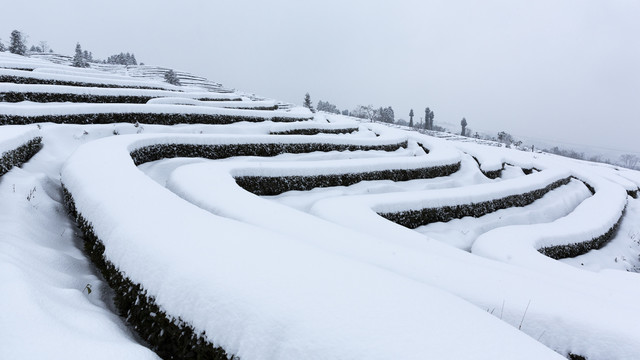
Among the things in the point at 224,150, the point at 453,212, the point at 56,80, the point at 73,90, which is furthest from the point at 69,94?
the point at 453,212

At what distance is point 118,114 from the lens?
13742mm

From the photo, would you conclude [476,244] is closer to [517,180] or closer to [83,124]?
[517,180]

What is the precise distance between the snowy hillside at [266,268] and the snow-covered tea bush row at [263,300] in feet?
0.05

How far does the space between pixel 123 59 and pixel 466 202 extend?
9174cm

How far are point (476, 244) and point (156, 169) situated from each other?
26.7 ft

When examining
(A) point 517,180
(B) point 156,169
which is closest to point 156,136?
(B) point 156,169

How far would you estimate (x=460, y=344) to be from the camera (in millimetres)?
2484

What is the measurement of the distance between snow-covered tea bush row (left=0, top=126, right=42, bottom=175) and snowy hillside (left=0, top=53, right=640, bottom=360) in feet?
0.18

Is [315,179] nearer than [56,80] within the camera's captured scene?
Yes

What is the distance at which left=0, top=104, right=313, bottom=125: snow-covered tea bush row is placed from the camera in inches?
452

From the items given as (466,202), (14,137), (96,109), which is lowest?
(466,202)

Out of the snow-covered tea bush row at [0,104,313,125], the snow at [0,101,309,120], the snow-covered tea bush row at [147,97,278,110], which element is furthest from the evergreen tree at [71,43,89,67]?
the snow-covered tea bush row at [0,104,313,125]

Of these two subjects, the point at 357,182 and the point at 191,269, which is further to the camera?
the point at 357,182

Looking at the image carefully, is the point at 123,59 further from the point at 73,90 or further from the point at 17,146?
the point at 17,146
